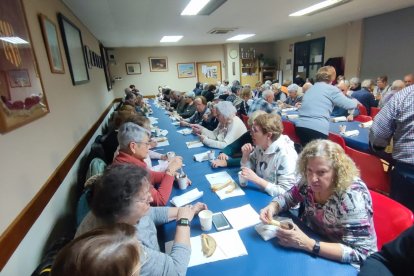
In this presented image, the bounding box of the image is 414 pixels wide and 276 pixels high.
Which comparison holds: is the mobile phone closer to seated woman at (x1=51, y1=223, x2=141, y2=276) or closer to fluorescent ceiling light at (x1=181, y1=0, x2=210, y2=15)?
seated woman at (x1=51, y1=223, x2=141, y2=276)

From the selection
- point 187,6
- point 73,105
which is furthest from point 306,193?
point 187,6

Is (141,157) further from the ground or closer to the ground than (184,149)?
further from the ground

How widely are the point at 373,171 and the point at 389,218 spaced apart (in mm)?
1131

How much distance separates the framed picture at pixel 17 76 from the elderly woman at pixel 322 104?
2841 millimetres

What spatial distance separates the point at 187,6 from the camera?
405cm

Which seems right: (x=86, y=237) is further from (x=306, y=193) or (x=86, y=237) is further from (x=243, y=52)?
(x=243, y=52)

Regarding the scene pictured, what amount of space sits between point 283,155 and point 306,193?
39 cm

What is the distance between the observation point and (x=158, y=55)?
9.93m

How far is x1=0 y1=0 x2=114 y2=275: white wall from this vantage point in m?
1.26

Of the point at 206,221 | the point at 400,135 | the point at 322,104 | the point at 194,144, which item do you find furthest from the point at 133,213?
the point at 322,104

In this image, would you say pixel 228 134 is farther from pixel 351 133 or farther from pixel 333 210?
pixel 333 210

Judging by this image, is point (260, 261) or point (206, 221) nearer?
point (260, 261)

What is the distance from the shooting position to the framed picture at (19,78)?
143 centimetres

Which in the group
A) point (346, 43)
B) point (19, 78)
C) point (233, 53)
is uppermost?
point (233, 53)
